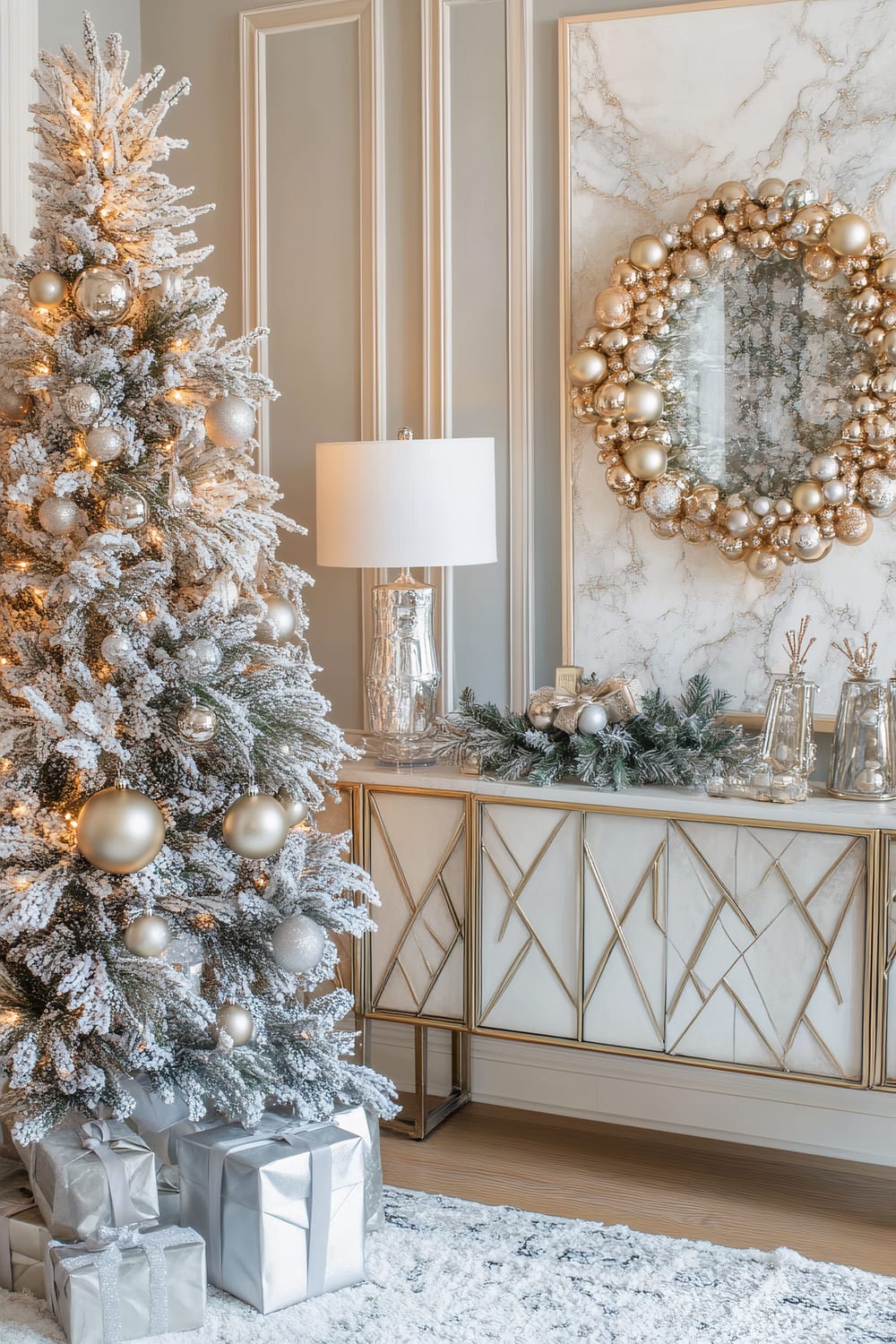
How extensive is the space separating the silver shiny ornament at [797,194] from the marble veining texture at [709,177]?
0.05 metres

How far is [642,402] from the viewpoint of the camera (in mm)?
2586

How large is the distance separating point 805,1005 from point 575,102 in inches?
74.7

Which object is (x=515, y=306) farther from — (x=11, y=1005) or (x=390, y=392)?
(x=11, y=1005)

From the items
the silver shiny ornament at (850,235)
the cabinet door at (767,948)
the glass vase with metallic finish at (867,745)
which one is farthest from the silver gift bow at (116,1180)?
the silver shiny ornament at (850,235)

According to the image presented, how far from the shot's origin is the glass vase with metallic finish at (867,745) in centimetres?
229

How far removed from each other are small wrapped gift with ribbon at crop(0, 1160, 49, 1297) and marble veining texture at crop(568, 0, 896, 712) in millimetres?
1519

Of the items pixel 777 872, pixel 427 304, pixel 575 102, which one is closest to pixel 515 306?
pixel 427 304

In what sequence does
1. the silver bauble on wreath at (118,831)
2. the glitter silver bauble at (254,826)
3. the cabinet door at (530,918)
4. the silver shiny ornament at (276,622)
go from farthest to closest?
the cabinet door at (530,918) < the silver shiny ornament at (276,622) < the glitter silver bauble at (254,826) < the silver bauble on wreath at (118,831)

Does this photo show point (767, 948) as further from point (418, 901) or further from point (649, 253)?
point (649, 253)

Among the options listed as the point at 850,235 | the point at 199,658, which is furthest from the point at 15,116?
the point at 850,235

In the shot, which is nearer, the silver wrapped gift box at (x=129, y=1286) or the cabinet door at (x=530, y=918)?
the silver wrapped gift box at (x=129, y=1286)

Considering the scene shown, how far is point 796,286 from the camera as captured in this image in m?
2.50

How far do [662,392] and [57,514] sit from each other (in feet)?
4.27

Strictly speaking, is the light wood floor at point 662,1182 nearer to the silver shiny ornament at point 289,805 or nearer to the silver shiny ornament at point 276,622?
the silver shiny ornament at point 289,805
